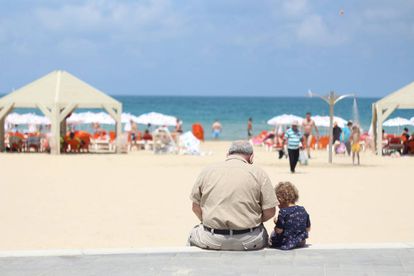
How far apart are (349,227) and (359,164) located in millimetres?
10769

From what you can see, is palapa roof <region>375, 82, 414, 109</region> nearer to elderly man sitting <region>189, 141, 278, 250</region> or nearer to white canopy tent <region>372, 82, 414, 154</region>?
white canopy tent <region>372, 82, 414, 154</region>

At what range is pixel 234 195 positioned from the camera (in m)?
6.12

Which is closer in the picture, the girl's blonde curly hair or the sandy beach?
the girl's blonde curly hair

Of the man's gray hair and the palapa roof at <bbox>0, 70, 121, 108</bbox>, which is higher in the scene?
the palapa roof at <bbox>0, 70, 121, 108</bbox>

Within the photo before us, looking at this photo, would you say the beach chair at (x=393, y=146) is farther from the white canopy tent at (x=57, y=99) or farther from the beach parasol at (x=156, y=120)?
the beach parasol at (x=156, y=120)

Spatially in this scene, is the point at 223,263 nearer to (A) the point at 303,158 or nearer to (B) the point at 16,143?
(A) the point at 303,158

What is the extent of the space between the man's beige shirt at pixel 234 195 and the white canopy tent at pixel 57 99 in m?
17.6

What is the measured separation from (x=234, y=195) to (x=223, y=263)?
23.6 inches

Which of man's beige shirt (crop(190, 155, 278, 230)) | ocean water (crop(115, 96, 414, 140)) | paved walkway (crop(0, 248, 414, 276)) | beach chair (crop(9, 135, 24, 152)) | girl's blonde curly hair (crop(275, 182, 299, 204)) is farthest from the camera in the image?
ocean water (crop(115, 96, 414, 140))

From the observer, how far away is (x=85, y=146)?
24.7m

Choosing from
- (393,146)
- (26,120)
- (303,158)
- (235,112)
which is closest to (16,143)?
(26,120)

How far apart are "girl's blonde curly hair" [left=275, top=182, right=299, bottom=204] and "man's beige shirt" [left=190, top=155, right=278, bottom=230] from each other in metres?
0.25

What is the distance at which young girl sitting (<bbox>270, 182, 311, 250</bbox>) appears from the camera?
6266mm

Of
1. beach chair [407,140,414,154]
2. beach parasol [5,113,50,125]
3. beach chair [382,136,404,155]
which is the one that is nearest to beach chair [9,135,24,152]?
beach parasol [5,113,50,125]
